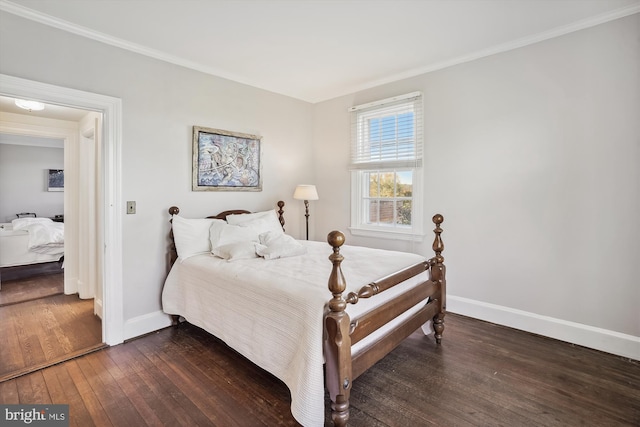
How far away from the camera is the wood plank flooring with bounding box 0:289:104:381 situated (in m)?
2.44

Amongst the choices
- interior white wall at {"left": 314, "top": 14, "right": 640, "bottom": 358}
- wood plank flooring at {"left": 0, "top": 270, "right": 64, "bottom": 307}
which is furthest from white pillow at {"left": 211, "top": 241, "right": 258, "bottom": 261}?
wood plank flooring at {"left": 0, "top": 270, "right": 64, "bottom": 307}

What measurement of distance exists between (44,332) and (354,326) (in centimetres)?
302

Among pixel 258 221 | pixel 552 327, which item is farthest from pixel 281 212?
pixel 552 327

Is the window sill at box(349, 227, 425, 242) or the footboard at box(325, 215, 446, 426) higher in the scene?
the window sill at box(349, 227, 425, 242)

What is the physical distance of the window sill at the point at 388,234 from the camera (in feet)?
11.6

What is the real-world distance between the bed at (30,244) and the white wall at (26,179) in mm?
1875

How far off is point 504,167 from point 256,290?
2492mm

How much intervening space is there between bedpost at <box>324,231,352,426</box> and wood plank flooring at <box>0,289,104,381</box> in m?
2.17

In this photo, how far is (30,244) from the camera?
4844mm

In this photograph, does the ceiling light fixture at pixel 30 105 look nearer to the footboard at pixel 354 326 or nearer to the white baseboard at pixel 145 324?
the white baseboard at pixel 145 324

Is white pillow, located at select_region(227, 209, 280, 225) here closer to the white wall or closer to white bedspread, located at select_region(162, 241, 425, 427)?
white bedspread, located at select_region(162, 241, 425, 427)

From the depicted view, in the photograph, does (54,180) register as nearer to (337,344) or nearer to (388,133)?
(388,133)

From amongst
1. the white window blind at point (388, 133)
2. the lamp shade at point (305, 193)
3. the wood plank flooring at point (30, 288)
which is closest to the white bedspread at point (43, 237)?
the wood plank flooring at point (30, 288)

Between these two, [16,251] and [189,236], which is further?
[16,251]
